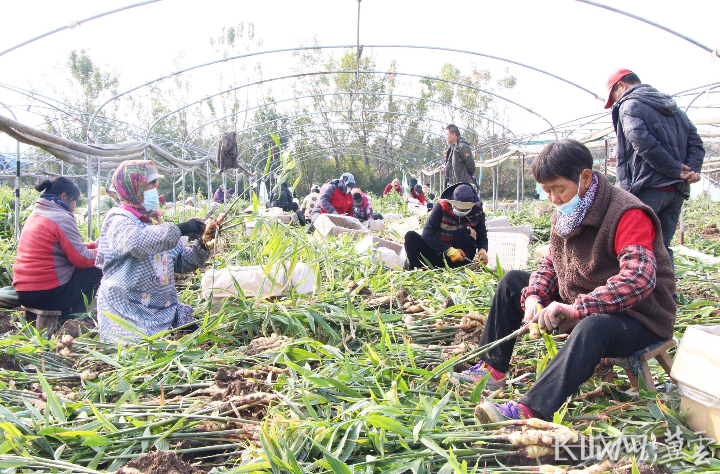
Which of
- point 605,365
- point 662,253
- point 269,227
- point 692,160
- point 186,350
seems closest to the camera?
point 662,253

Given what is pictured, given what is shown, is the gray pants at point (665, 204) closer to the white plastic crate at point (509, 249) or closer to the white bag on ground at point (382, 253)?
the white plastic crate at point (509, 249)

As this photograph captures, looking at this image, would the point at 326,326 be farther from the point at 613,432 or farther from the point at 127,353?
the point at 613,432

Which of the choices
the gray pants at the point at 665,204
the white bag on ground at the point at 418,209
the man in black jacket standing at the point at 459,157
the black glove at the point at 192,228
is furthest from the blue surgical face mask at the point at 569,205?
the white bag on ground at the point at 418,209

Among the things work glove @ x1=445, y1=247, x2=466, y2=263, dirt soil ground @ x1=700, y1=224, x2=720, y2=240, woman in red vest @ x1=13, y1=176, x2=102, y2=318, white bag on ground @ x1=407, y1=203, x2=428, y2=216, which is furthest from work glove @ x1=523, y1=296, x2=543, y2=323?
dirt soil ground @ x1=700, y1=224, x2=720, y2=240

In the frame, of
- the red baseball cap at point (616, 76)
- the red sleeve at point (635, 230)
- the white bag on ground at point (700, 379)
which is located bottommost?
the white bag on ground at point (700, 379)

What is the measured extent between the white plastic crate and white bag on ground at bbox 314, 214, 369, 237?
144 cm

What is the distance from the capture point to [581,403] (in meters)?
1.79

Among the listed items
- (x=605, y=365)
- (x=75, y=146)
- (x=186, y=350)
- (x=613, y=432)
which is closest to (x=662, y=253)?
(x=605, y=365)

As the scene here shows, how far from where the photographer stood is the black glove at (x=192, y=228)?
111 inches

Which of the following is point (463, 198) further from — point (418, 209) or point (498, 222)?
point (418, 209)

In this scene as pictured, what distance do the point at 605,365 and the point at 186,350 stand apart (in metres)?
1.73

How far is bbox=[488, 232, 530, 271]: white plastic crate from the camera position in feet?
14.2

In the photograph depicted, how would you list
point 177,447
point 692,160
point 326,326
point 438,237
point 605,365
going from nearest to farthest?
point 177,447 < point 605,365 < point 326,326 < point 692,160 < point 438,237

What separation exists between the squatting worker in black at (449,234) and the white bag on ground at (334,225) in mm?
1154
